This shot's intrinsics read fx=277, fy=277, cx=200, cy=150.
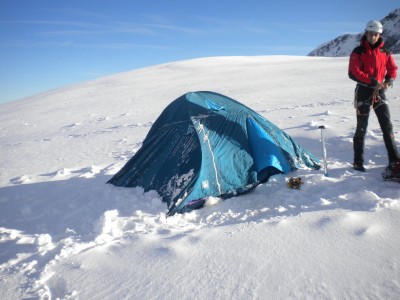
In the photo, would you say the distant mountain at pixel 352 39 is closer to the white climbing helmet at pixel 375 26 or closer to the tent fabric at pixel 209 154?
the white climbing helmet at pixel 375 26

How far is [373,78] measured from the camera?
3971 mm

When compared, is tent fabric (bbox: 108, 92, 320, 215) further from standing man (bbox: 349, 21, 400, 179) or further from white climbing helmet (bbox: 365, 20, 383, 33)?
white climbing helmet (bbox: 365, 20, 383, 33)

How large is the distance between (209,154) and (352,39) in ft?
467

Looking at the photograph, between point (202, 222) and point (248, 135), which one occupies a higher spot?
point (248, 135)

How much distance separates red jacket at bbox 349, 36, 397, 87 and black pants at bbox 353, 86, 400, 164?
0.20m

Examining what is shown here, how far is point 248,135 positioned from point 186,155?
41.3 inches

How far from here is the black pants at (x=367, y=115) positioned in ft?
13.4

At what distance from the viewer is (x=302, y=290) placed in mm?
2176

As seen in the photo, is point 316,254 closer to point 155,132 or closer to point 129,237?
point 129,237

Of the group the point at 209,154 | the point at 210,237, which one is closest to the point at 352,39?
the point at 209,154

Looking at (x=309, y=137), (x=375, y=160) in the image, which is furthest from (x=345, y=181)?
(x=309, y=137)

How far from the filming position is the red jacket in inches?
156

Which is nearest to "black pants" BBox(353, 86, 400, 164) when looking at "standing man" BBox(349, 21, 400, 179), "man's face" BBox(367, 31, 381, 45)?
"standing man" BBox(349, 21, 400, 179)

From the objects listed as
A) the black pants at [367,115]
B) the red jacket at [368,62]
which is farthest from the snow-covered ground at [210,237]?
the red jacket at [368,62]
